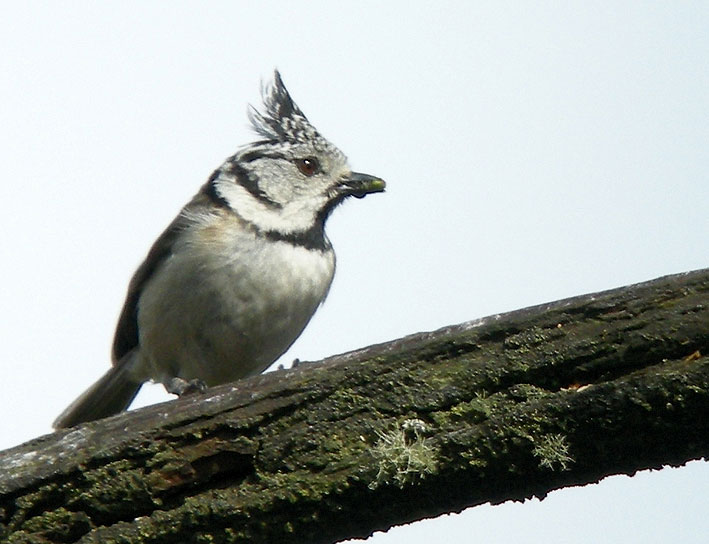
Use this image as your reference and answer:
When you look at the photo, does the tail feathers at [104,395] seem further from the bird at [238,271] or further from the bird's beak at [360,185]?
the bird's beak at [360,185]

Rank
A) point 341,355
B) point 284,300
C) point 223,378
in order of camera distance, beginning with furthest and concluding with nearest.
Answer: point 223,378, point 284,300, point 341,355

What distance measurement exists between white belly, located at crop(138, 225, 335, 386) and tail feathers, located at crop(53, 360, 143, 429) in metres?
0.41

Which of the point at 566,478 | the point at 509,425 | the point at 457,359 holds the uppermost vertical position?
the point at 457,359

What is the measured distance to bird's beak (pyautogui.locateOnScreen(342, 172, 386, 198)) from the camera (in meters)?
5.91

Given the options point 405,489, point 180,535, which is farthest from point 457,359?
point 180,535

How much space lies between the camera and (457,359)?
2.88 meters

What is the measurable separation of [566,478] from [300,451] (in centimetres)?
71

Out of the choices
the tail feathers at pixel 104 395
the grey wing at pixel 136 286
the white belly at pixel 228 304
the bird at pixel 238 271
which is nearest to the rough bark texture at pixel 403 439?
the bird at pixel 238 271

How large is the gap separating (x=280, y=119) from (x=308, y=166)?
0.43 meters

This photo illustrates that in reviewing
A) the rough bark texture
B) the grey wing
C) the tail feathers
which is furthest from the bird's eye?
the rough bark texture

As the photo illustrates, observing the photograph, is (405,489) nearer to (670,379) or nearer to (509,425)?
(509,425)

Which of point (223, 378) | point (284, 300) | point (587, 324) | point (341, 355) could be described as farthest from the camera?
point (223, 378)

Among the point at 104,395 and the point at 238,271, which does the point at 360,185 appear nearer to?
the point at 238,271

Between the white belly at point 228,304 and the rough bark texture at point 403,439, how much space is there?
7.55 feet
